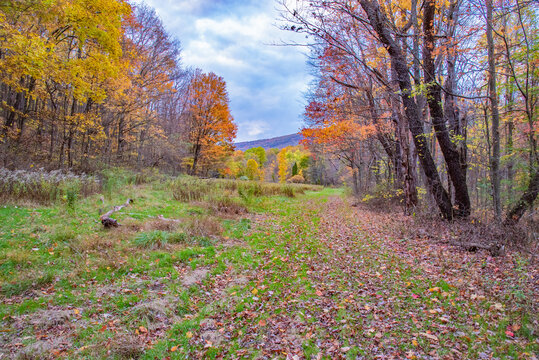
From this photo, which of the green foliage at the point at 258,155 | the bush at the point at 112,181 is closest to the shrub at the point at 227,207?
the bush at the point at 112,181

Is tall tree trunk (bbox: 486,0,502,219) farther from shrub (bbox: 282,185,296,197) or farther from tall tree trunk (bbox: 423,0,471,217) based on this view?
shrub (bbox: 282,185,296,197)

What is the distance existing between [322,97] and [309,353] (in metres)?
11.1

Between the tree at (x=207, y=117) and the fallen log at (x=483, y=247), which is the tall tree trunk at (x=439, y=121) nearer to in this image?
the fallen log at (x=483, y=247)

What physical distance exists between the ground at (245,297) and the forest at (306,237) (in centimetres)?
3

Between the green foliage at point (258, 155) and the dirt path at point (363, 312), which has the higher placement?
the green foliage at point (258, 155)

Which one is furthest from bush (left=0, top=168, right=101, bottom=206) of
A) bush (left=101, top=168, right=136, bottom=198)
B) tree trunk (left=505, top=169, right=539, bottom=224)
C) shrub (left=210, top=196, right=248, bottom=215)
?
tree trunk (left=505, top=169, right=539, bottom=224)

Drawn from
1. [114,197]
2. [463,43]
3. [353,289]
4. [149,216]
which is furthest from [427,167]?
[114,197]

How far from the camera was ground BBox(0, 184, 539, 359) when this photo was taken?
278 centimetres

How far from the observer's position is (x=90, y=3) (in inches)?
365

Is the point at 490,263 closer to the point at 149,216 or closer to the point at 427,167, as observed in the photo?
the point at 427,167

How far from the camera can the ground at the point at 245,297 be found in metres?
2.78

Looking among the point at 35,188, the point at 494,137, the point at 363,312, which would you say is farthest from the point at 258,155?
the point at 363,312

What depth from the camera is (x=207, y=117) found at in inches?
891

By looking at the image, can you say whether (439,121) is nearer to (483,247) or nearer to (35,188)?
(483,247)
